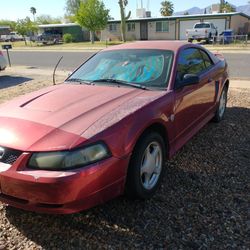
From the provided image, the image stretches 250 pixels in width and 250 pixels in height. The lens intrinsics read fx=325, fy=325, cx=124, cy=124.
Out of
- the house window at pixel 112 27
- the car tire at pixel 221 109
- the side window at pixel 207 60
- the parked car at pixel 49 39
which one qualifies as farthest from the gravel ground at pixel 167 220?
the parked car at pixel 49 39

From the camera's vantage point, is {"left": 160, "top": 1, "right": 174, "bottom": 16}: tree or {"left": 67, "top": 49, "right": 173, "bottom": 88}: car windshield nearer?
{"left": 67, "top": 49, "right": 173, "bottom": 88}: car windshield

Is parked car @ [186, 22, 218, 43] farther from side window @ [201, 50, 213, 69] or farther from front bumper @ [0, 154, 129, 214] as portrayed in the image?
front bumper @ [0, 154, 129, 214]

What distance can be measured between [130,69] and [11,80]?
921 centimetres

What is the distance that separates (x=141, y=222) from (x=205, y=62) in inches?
115

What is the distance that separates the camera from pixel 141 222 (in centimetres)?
297

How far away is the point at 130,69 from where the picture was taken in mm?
3941

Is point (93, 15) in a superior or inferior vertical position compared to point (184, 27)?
superior

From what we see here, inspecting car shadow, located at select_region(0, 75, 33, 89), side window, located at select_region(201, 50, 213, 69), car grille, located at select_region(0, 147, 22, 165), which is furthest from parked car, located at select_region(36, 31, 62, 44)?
car grille, located at select_region(0, 147, 22, 165)

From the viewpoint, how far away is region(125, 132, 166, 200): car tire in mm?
2975

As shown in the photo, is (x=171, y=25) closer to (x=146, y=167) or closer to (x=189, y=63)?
(x=189, y=63)

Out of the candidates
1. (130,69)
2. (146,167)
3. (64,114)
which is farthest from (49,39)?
(146,167)

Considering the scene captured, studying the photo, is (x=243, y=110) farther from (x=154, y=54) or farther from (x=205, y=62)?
(x=154, y=54)

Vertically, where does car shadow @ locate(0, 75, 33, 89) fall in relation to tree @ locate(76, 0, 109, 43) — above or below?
below

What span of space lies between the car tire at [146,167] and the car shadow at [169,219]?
147mm
